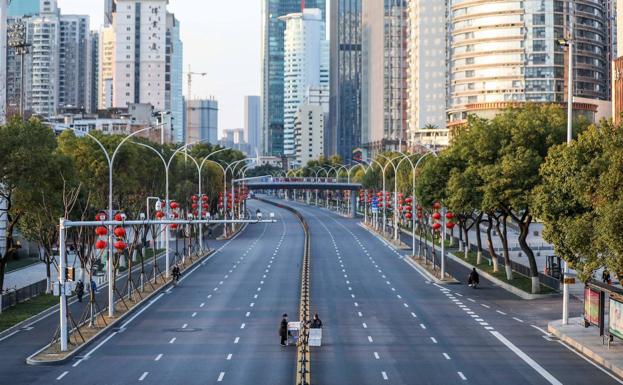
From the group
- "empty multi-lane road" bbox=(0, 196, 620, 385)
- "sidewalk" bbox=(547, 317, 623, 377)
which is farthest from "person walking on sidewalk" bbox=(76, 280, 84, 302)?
"sidewalk" bbox=(547, 317, 623, 377)

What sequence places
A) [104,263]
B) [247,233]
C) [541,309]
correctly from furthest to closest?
[247,233] < [104,263] < [541,309]

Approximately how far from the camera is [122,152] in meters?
81.1

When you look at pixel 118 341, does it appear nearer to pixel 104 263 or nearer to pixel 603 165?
pixel 603 165

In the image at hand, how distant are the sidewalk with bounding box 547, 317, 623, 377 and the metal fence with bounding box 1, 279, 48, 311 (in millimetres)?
31777

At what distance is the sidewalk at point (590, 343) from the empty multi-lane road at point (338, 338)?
598 millimetres

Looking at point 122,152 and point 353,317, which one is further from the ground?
point 122,152

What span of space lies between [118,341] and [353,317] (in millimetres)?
13645

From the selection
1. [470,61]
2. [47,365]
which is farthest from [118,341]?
[470,61]

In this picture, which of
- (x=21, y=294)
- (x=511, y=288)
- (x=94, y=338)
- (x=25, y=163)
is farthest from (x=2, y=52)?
(x=94, y=338)

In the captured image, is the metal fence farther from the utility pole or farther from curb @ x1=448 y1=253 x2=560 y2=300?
curb @ x1=448 y1=253 x2=560 y2=300

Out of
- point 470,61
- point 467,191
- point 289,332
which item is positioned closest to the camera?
point 289,332

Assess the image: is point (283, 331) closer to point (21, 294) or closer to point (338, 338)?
point (338, 338)

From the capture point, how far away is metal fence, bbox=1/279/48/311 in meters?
57.9

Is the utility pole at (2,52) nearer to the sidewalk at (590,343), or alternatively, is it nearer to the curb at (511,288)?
the curb at (511,288)
